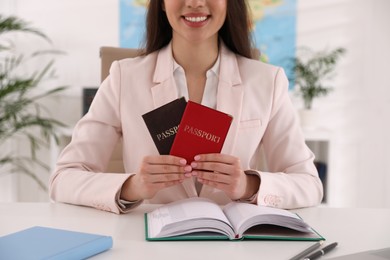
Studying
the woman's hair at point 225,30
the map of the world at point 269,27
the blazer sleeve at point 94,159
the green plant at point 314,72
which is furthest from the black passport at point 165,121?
the map of the world at point 269,27

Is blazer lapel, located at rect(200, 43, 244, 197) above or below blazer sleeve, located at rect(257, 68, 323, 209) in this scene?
above

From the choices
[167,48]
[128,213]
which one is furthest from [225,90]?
[128,213]

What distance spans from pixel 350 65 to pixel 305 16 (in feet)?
1.77

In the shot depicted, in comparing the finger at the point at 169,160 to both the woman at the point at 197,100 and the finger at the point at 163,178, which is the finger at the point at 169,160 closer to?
the finger at the point at 163,178

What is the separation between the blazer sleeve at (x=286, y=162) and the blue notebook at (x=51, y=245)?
555 millimetres

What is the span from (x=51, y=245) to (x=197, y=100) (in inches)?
34.7

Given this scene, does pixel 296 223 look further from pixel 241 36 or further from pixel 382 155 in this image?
pixel 382 155

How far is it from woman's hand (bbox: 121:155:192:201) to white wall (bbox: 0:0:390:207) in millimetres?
2829

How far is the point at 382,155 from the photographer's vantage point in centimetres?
425

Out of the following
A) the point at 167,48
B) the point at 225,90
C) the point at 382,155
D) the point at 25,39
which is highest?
the point at 25,39

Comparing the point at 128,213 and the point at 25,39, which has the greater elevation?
the point at 25,39

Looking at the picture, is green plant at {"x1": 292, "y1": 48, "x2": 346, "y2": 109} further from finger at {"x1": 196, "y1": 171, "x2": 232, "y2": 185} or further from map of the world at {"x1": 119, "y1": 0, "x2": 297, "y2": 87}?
finger at {"x1": 196, "y1": 171, "x2": 232, "y2": 185}

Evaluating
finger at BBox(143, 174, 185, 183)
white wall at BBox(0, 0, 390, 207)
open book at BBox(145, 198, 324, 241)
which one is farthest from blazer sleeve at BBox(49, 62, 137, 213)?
white wall at BBox(0, 0, 390, 207)

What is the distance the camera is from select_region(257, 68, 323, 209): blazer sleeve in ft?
4.73
